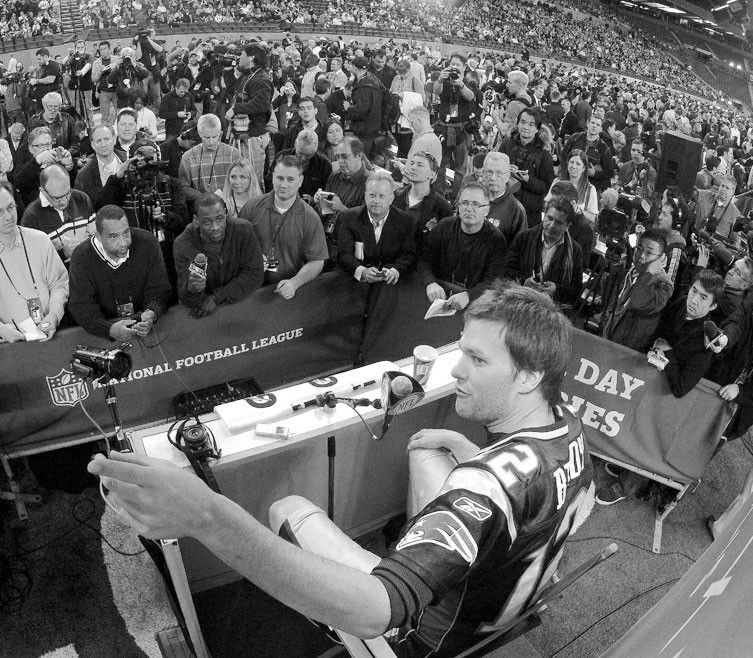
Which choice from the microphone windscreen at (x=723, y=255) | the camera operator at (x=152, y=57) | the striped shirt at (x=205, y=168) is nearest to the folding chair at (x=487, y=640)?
the microphone windscreen at (x=723, y=255)

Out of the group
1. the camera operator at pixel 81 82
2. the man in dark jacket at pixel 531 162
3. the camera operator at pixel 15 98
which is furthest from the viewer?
the camera operator at pixel 81 82

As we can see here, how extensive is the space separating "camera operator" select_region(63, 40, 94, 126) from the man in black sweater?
854 centimetres

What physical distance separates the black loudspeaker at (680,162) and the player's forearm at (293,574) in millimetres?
7280

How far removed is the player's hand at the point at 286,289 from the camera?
4.76m

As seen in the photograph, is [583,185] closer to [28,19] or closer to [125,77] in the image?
[125,77]

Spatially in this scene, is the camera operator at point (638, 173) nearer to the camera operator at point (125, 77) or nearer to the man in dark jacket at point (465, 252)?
the man in dark jacket at point (465, 252)

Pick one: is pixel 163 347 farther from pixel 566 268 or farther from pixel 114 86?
pixel 114 86

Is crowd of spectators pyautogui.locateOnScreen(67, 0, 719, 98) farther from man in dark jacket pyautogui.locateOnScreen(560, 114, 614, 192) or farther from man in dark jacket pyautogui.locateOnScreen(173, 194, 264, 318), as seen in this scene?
man in dark jacket pyautogui.locateOnScreen(173, 194, 264, 318)

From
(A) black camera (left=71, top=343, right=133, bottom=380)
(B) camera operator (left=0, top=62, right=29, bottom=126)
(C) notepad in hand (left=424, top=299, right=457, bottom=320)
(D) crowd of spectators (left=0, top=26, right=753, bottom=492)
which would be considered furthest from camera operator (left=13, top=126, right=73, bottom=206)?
(B) camera operator (left=0, top=62, right=29, bottom=126)

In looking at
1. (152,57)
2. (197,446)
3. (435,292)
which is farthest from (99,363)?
(152,57)

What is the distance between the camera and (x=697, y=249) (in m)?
5.80

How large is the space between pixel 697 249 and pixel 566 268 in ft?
6.00

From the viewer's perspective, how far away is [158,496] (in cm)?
108

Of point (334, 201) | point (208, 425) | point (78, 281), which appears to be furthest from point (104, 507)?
point (334, 201)
